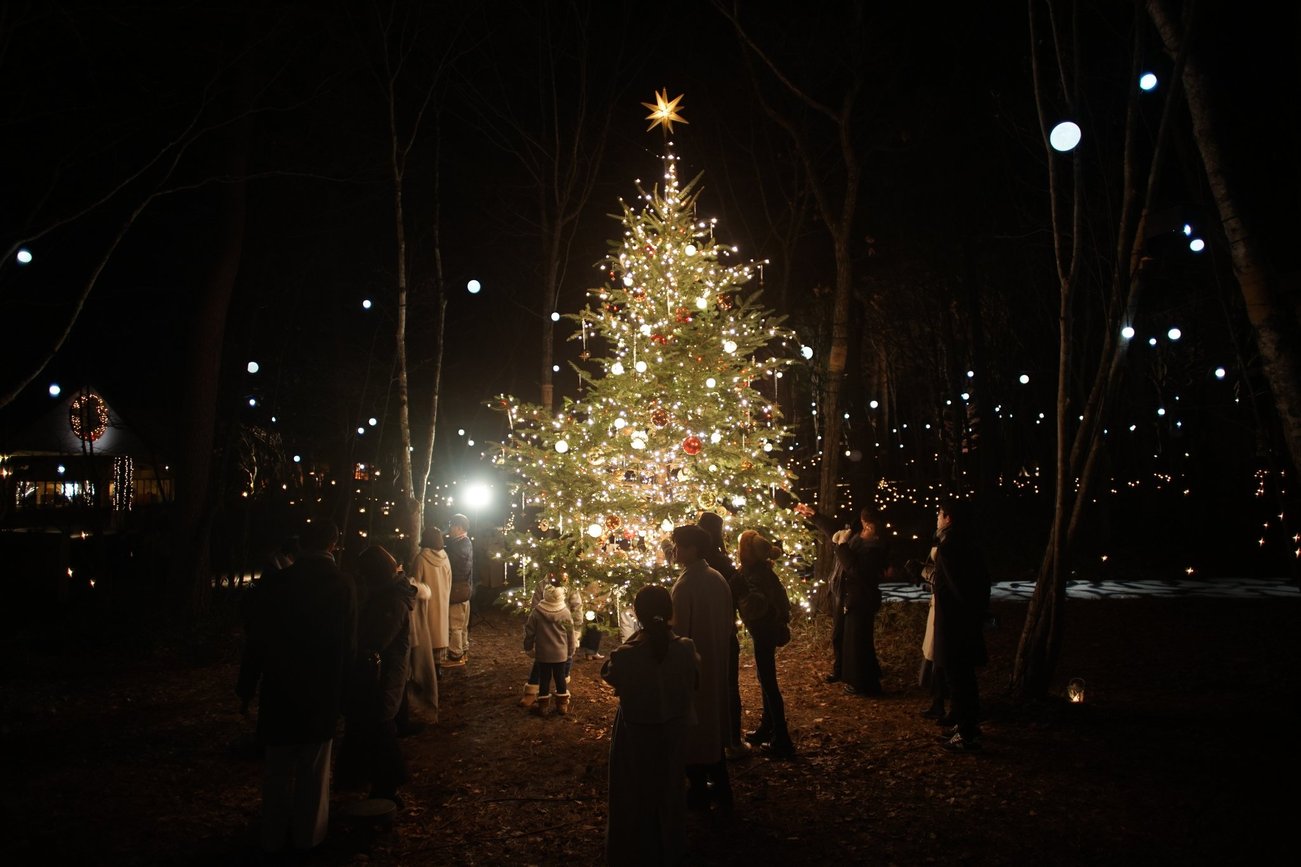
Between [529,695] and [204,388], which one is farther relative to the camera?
[204,388]

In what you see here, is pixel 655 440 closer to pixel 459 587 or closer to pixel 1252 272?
pixel 459 587

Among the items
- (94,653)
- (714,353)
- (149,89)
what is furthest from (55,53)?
(714,353)

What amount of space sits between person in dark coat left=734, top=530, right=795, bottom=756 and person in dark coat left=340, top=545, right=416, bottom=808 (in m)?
2.71

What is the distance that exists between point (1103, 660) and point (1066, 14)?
10.4 m

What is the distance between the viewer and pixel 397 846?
5.38 metres

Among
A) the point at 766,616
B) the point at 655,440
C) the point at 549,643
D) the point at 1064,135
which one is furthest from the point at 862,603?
the point at 1064,135

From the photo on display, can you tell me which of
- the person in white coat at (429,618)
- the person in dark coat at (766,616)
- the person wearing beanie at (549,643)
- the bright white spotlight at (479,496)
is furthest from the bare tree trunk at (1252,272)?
the bright white spotlight at (479,496)

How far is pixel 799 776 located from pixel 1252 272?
542 centimetres

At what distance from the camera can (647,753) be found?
4.53m

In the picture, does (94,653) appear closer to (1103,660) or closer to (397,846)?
(397,846)

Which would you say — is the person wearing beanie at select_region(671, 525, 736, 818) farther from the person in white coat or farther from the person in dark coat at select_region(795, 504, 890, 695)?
the person in dark coat at select_region(795, 504, 890, 695)

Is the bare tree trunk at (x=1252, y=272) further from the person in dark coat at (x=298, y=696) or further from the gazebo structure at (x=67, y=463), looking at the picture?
the gazebo structure at (x=67, y=463)

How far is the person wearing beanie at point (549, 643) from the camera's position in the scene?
831 cm

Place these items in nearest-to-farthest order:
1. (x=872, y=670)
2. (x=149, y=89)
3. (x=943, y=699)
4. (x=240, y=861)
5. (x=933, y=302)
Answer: (x=240, y=861)
(x=943, y=699)
(x=872, y=670)
(x=149, y=89)
(x=933, y=302)
